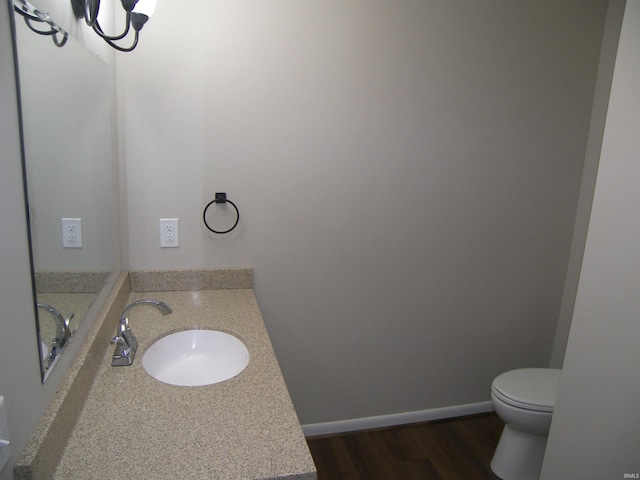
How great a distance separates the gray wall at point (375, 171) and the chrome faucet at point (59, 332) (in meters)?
0.87

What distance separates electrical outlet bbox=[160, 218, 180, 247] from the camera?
1.91m

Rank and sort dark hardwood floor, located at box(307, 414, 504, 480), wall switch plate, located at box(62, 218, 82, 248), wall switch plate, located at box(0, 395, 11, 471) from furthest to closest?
dark hardwood floor, located at box(307, 414, 504, 480) < wall switch plate, located at box(62, 218, 82, 248) < wall switch plate, located at box(0, 395, 11, 471)

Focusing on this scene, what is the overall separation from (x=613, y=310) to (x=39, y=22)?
1551 millimetres

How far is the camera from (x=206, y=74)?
5.99ft

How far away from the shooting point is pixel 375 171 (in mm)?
2104

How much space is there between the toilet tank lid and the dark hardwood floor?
44 centimetres

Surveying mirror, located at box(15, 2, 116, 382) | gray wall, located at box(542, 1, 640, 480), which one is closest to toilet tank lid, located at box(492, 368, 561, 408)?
gray wall, located at box(542, 1, 640, 480)

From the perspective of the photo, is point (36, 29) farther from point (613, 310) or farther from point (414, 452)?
point (414, 452)

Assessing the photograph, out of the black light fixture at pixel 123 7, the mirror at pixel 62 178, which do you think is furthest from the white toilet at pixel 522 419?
the black light fixture at pixel 123 7

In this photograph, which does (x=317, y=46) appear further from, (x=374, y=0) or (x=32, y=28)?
(x=32, y=28)

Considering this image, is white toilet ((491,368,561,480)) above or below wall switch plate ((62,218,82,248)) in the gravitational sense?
below

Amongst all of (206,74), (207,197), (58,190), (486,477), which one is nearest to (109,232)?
(207,197)

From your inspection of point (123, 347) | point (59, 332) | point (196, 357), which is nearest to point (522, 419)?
point (196, 357)

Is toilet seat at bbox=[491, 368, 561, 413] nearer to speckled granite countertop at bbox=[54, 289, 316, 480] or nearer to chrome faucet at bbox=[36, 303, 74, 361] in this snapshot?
speckled granite countertop at bbox=[54, 289, 316, 480]
